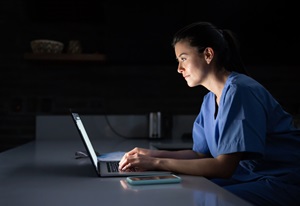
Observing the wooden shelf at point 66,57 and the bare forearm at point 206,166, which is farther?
the wooden shelf at point 66,57

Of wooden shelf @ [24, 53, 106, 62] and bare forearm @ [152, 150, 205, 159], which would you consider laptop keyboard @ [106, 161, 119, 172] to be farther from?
wooden shelf @ [24, 53, 106, 62]

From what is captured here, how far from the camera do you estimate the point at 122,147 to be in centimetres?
206

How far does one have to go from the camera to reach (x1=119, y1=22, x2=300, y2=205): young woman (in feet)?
3.92

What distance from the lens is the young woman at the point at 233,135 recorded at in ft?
3.92

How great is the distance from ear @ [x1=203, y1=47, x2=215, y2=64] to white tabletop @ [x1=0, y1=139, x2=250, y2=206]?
1.61 feet

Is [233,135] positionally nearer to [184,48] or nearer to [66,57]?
[184,48]

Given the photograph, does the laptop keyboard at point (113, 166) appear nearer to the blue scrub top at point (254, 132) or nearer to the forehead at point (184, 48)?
the blue scrub top at point (254, 132)

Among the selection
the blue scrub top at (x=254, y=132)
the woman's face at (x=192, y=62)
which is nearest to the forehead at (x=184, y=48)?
the woman's face at (x=192, y=62)

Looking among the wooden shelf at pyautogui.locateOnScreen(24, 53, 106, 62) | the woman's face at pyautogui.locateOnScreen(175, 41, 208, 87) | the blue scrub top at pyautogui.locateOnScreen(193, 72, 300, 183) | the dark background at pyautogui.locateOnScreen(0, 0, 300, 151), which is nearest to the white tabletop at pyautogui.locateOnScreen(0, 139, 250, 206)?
the blue scrub top at pyautogui.locateOnScreen(193, 72, 300, 183)

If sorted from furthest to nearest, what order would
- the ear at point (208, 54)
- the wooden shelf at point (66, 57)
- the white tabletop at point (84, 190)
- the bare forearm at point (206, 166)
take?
1. the wooden shelf at point (66, 57)
2. the ear at point (208, 54)
3. the bare forearm at point (206, 166)
4. the white tabletop at point (84, 190)

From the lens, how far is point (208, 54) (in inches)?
56.3

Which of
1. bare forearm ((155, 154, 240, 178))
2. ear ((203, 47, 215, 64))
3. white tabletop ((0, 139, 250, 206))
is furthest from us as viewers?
ear ((203, 47, 215, 64))

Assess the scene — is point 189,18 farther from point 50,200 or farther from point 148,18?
point 50,200

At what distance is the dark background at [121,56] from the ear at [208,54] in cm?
106
